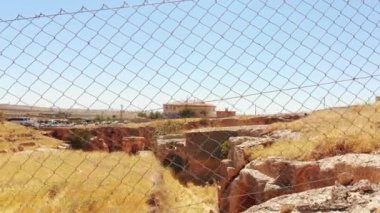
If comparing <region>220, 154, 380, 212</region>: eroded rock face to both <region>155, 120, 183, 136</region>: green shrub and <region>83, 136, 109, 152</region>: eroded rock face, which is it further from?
<region>155, 120, 183, 136</region>: green shrub

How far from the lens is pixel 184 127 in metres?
35.3

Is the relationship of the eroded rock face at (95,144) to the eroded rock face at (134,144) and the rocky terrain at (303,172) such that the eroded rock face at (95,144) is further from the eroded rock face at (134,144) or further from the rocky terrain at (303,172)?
the eroded rock face at (134,144)

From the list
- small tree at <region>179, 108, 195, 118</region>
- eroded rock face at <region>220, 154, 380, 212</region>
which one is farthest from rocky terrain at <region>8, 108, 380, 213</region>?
Answer: small tree at <region>179, 108, 195, 118</region>

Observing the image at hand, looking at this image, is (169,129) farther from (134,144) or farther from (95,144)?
(95,144)

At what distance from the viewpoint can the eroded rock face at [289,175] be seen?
24.5 ft

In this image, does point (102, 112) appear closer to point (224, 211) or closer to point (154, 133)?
point (224, 211)

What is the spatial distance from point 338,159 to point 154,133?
28933 mm

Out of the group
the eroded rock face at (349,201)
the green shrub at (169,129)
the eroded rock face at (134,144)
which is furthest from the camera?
the green shrub at (169,129)

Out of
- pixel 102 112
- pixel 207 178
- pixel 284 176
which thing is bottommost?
pixel 207 178

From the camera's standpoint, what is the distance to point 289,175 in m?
9.49

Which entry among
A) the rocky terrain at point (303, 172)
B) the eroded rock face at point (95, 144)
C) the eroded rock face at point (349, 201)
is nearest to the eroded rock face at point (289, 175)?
the rocky terrain at point (303, 172)

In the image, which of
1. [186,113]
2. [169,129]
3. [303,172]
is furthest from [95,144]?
[169,129]

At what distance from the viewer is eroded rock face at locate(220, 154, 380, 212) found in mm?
7453

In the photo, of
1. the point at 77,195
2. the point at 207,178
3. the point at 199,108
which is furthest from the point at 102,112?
the point at 207,178
